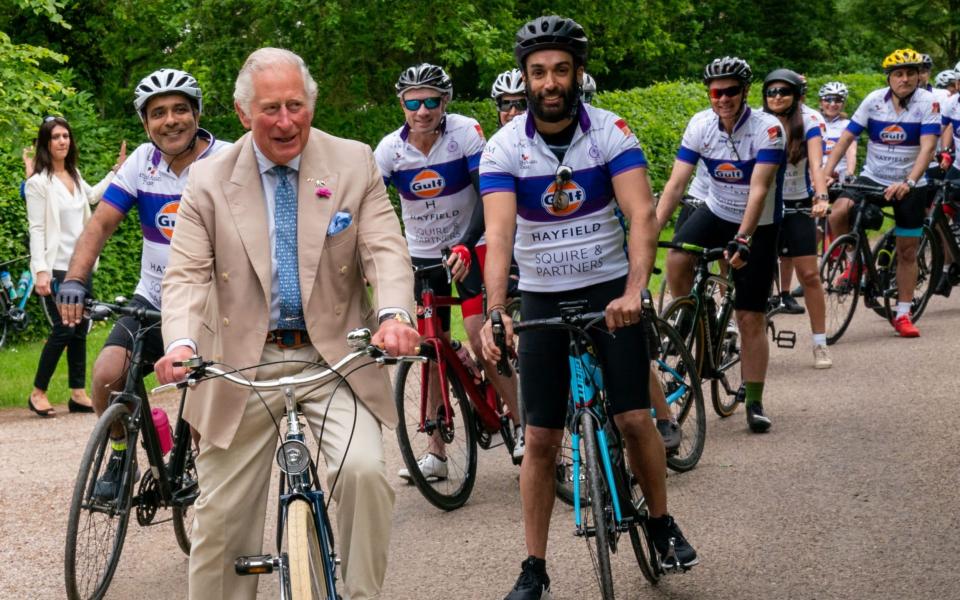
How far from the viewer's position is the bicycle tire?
4941mm

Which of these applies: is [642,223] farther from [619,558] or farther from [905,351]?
[905,351]

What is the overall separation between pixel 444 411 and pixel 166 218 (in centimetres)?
188

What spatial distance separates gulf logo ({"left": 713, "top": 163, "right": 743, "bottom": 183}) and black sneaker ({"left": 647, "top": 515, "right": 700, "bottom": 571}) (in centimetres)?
356

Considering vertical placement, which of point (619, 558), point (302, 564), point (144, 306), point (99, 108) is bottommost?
point (619, 558)

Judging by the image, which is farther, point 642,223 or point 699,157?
point 699,157

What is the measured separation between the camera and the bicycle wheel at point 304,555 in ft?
12.4

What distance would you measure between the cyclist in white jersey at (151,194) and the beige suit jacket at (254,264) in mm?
1874

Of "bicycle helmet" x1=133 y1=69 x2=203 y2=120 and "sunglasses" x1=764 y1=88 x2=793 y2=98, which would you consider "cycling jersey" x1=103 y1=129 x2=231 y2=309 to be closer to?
"bicycle helmet" x1=133 y1=69 x2=203 y2=120

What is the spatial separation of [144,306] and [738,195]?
154 inches

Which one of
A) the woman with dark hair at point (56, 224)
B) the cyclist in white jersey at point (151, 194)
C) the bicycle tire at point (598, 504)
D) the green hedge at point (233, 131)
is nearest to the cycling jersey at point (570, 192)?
the bicycle tire at point (598, 504)

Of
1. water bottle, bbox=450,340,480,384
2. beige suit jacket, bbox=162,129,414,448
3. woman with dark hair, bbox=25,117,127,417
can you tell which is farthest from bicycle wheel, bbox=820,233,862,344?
beige suit jacket, bbox=162,129,414,448

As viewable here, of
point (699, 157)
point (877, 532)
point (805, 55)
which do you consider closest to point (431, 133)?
point (699, 157)

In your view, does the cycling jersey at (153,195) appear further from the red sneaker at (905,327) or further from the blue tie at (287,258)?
the red sneaker at (905,327)

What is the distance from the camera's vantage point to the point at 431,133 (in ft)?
25.7
